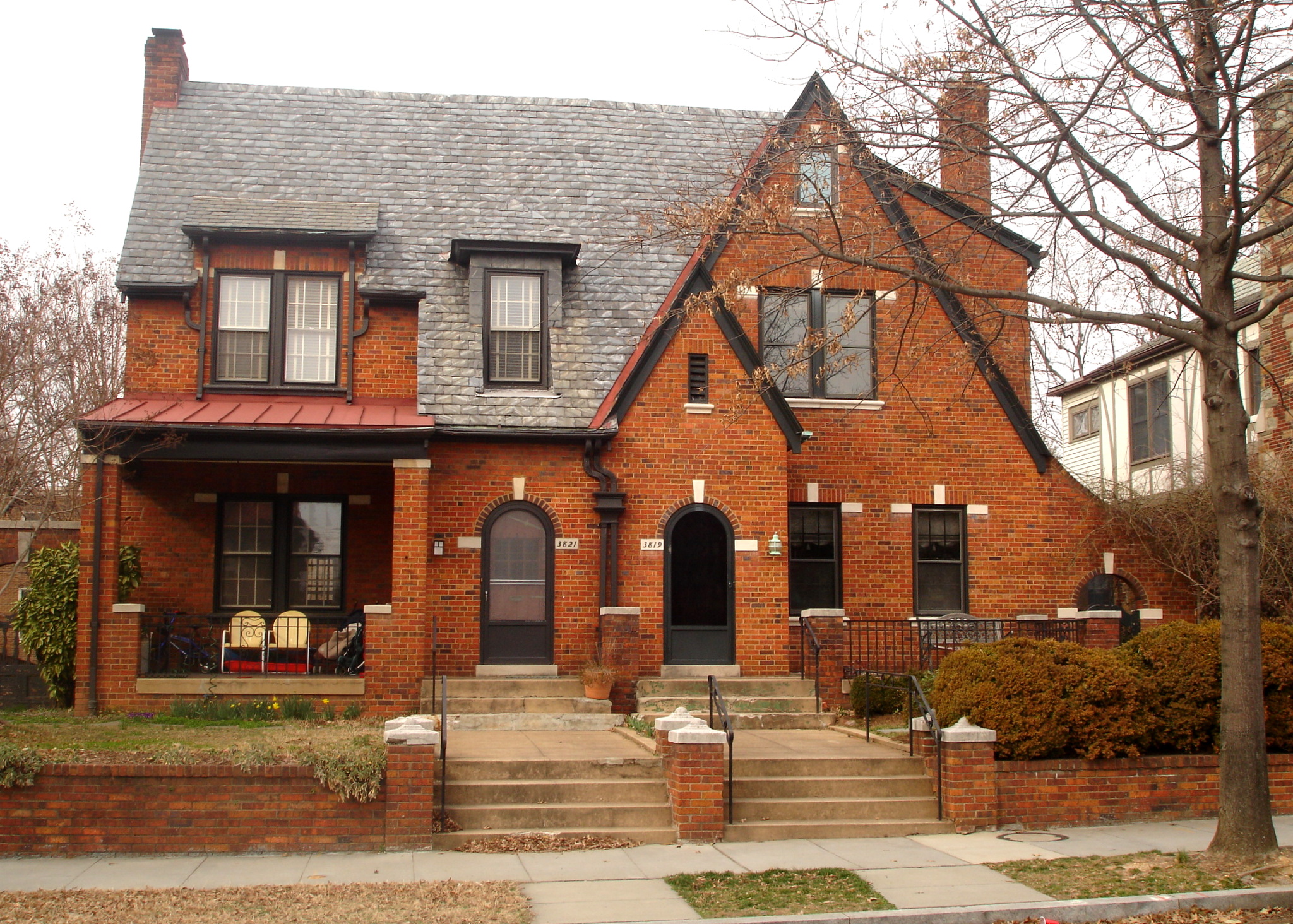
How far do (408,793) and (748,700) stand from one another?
6.20 metres

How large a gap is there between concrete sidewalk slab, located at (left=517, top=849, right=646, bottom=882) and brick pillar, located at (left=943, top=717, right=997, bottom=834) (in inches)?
126

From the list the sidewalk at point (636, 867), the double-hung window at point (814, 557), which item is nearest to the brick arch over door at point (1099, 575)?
the double-hung window at point (814, 557)

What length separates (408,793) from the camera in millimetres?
9922

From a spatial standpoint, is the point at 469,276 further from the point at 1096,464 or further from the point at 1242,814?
A: the point at 1096,464

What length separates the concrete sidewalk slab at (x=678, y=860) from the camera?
9.39 metres

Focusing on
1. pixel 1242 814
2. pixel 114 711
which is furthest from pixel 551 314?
pixel 1242 814

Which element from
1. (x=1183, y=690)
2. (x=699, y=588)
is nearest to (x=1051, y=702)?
(x=1183, y=690)

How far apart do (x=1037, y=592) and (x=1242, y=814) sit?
9.10 meters

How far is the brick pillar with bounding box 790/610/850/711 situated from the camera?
15.2 metres

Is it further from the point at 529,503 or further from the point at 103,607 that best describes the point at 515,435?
the point at 103,607

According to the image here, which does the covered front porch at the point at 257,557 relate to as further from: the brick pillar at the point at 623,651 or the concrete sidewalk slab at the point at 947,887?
the concrete sidewalk slab at the point at 947,887

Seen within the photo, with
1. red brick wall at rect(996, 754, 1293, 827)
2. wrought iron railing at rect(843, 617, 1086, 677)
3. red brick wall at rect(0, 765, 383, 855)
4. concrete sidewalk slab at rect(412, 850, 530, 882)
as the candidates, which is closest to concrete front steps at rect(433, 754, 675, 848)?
concrete sidewalk slab at rect(412, 850, 530, 882)

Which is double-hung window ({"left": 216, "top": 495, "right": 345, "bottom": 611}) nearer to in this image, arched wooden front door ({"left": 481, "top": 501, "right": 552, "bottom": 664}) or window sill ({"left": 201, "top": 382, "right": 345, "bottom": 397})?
window sill ({"left": 201, "top": 382, "right": 345, "bottom": 397})

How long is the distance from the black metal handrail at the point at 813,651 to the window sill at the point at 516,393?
15.7 ft
